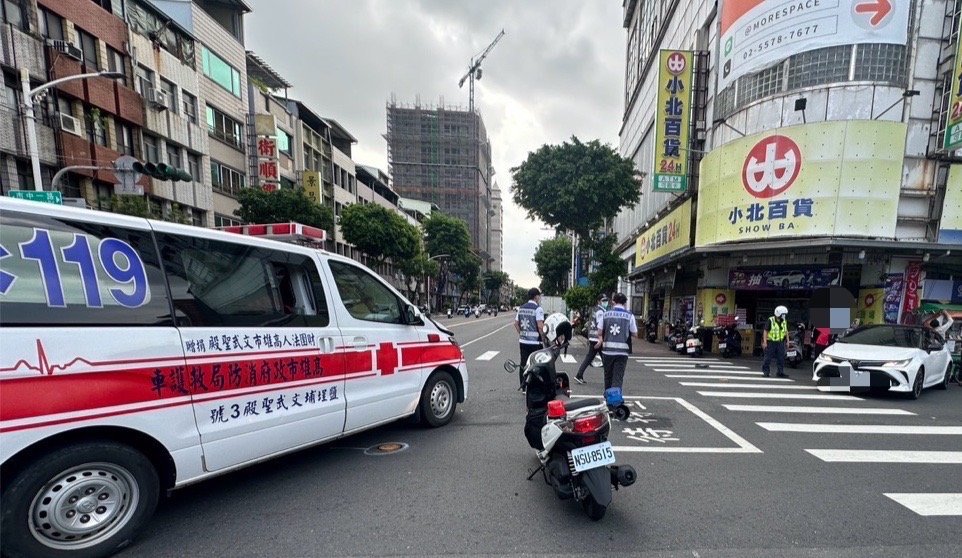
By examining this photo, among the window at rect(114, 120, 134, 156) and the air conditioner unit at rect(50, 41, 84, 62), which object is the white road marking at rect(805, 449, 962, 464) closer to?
the air conditioner unit at rect(50, 41, 84, 62)

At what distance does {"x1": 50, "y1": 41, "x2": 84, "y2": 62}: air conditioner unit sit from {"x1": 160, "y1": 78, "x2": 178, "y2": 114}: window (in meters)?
3.80

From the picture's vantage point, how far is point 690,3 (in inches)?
629

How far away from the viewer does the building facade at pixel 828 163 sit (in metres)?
9.94

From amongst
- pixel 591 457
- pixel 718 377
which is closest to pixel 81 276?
pixel 591 457

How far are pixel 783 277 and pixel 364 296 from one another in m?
13.5

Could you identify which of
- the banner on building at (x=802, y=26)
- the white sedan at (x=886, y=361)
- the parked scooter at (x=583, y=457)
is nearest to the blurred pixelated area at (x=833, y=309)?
the white sedan at (x=886, y=361)

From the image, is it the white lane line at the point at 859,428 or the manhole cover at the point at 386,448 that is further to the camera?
the white lane line at the point at 859,428

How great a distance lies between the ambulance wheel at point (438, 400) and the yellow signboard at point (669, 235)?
11.9 meters

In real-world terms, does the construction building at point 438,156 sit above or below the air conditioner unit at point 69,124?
above

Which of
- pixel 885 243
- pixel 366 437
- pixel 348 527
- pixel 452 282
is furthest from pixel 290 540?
→ pixel 452 282

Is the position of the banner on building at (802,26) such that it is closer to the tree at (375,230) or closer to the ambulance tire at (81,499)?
the ambulance tire at (81,499)

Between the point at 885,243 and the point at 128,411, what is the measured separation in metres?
15.3

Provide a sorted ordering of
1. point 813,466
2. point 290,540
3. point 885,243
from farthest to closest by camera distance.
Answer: point 885,243 < point 813,466 < point 290,540

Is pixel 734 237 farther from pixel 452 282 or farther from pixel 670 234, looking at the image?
pixel 452 282
